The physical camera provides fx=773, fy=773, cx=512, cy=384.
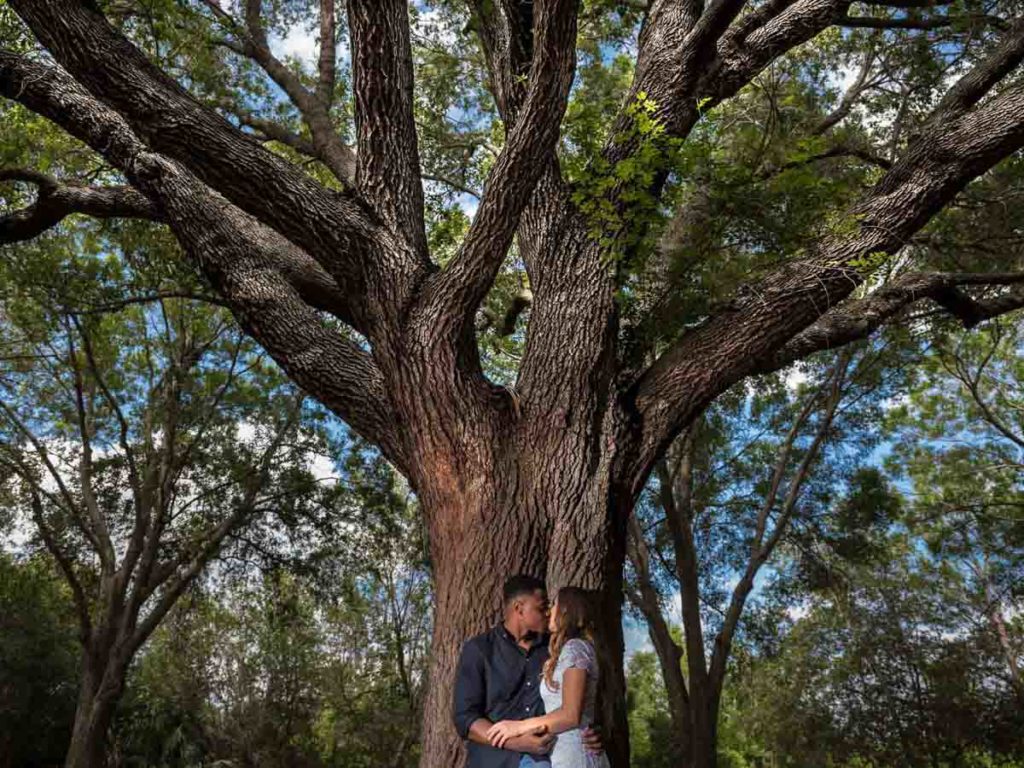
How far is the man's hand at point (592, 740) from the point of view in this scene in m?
2.95

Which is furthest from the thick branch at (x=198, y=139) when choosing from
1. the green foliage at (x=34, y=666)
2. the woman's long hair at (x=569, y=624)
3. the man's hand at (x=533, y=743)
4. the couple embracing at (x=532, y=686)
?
the green foliage at (x=34, y=666)

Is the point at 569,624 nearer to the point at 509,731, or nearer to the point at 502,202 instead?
the point at 509,731

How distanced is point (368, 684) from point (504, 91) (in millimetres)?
13819

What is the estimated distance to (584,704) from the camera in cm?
295

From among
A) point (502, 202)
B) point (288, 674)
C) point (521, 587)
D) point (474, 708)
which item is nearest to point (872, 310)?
point (502, 202)

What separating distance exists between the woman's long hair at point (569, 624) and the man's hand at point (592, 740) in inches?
8.2

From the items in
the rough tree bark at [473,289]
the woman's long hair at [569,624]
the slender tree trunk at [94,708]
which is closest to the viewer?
the woman's long hair at [569,624]

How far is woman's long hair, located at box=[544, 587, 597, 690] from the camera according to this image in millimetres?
3043

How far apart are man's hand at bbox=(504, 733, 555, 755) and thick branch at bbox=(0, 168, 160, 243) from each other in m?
4.34

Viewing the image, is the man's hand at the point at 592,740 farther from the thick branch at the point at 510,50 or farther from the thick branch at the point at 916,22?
the thick branch at the point at 916,22

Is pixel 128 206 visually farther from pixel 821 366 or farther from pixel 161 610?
pixel 821 366

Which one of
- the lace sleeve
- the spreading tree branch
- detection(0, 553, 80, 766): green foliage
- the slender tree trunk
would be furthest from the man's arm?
detection(0, 553, 80, 766): green foliage

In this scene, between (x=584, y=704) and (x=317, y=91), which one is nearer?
(x=584, y=704)

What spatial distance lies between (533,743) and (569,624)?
46cm
